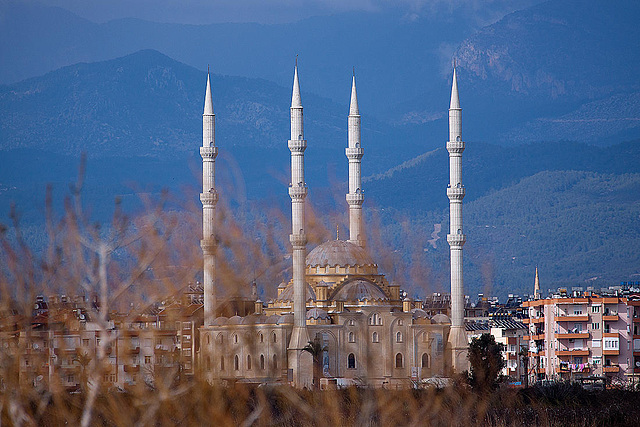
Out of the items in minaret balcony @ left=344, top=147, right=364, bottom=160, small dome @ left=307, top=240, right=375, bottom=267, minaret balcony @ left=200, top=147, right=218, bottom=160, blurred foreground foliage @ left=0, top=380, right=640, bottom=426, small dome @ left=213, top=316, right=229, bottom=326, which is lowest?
blurred foreground foliage @ left=0, top=380, right=640, bottom=426

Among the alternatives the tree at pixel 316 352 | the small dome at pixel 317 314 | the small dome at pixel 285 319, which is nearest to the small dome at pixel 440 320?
the small dome at pixel 317 314

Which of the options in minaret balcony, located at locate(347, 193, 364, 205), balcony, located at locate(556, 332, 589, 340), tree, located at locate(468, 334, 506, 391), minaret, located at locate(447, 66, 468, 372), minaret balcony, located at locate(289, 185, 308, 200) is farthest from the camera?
balcony, located at locate(556, 332, 589, 340)

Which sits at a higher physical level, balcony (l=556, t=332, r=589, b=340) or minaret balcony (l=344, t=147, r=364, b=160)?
minaret balcony (l=344, t=147, r=364, b=160)

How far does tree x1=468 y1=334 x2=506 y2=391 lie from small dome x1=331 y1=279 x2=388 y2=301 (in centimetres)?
477

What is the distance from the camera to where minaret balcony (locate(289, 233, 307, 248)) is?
4772cm

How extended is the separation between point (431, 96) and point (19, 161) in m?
57.0

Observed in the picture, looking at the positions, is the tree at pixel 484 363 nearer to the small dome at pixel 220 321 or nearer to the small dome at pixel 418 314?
the small dome at pixel 418 314

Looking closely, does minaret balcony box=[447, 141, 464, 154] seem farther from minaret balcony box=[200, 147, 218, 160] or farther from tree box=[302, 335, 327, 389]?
minaret balcony box=[200, 147, 218, 160]

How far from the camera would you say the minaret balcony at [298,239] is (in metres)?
47.7

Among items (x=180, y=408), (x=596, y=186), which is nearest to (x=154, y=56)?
(x=596, y=186)

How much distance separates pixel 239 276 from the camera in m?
15.2

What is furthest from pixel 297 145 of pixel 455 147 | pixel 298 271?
pixel 455 147

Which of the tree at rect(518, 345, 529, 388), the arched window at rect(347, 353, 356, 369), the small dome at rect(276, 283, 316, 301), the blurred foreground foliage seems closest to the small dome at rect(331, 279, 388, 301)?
the small dome at rect(276, 283, 316, 301)

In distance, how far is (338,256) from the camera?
5256 centimetres
